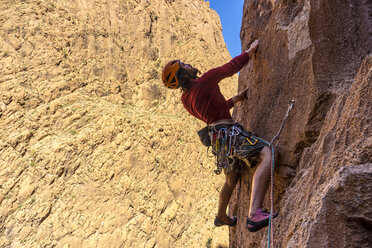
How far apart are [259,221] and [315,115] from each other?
0.94 m

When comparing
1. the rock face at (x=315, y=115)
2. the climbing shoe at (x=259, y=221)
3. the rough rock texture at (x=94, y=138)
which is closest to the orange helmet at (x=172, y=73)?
the rock face at (x=315, y=115)

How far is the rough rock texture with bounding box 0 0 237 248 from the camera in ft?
29.6

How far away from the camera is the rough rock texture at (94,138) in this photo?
29.6 ft

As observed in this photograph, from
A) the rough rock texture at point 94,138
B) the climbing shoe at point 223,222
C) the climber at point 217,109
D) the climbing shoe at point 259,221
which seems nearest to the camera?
the climbing shoe at point 259,221

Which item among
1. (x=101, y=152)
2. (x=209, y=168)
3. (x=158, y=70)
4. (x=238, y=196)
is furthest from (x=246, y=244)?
(x=158, y=70)

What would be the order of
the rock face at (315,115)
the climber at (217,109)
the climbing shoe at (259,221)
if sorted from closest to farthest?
the rock face at (315,115) → the climbing shoe at (259,221) → the climber at (217,109)

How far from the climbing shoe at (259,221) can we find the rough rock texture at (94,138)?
8260 millimetres

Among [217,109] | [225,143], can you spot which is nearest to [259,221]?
[225,143]

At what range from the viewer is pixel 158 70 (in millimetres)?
14391

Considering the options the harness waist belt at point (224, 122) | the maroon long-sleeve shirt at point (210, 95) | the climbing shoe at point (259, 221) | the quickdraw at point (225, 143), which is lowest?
the climbing shoe at point (259, 221)

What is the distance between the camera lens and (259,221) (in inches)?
80.4

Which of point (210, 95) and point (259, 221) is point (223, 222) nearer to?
point (259, 221)

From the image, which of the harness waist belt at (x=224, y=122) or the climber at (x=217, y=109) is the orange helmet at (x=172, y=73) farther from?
the harness waist belt at (x=224, y=122)

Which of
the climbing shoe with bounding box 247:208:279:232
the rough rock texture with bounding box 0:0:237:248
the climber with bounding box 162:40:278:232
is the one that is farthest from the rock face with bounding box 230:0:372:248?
the rough rock texture with bounding box 0:0:237:248
